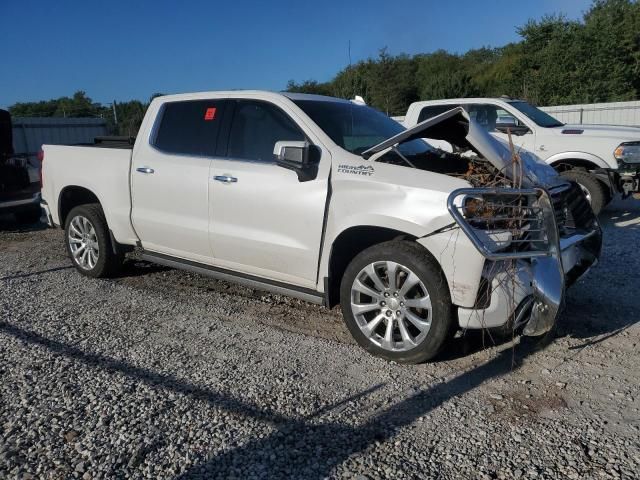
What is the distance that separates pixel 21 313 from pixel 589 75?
126ft

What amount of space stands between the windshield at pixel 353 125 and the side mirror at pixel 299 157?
25cm

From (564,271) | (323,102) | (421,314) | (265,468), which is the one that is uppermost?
(323,102)

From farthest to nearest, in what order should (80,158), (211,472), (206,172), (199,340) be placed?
(80,158), (206,172), (199,340), (211,472)

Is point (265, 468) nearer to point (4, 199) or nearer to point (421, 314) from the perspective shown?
point (421, 314)

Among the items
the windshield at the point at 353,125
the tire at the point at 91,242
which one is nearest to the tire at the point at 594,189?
the windshield at the point at 353,125

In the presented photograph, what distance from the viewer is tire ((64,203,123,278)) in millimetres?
5957

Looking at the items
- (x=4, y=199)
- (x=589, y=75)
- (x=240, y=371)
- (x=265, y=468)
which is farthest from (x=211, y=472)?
(x=589, y=75)

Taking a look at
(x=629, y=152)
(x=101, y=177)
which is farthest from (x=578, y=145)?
(x=101, y=177)

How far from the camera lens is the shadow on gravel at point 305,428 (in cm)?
281

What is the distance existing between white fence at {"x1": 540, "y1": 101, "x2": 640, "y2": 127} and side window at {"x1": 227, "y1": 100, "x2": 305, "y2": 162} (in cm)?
1834

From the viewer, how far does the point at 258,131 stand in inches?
187

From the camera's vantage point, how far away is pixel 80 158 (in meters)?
6.03

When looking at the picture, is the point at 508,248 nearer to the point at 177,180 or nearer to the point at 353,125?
the point at 353,125

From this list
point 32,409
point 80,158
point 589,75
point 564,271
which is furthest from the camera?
point 589,75
